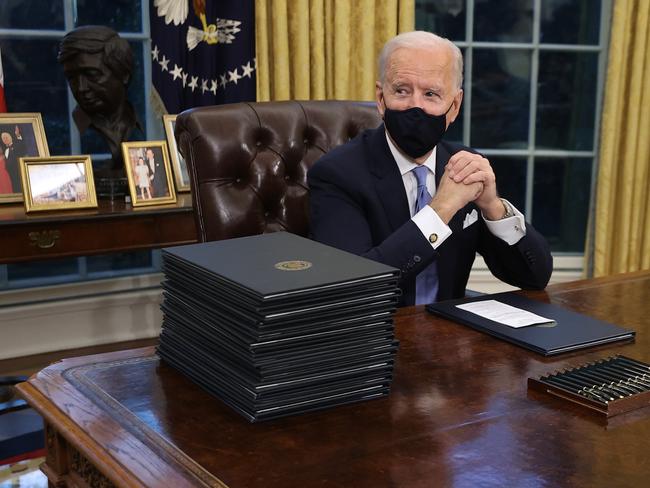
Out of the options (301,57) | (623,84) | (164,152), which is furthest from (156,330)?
(623,84)

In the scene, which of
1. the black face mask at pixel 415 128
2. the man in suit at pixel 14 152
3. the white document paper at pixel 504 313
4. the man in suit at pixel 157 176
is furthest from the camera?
the man in suit at pixel 157 176

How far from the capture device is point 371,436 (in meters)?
1.07

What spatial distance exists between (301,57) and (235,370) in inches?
103

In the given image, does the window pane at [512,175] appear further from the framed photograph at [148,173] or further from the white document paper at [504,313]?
the white document paper at [504,313]

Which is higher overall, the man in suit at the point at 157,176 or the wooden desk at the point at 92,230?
the man in suit at the point at 157,176

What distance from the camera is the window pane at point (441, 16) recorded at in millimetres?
4105

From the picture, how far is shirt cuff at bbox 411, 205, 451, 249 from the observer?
194 cm

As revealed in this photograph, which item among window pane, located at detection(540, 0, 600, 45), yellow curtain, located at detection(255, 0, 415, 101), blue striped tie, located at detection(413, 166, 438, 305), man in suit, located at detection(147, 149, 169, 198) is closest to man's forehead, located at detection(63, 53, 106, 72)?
man in suit, located at detection(147, 149, 169, 198)

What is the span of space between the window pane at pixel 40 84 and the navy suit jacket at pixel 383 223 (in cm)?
177

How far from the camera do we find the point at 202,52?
11.5ft

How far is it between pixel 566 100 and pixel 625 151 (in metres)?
0.47

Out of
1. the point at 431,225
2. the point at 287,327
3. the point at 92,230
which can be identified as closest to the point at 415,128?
the point at 431,225

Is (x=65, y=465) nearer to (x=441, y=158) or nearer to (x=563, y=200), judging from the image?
(x=441, y=158)

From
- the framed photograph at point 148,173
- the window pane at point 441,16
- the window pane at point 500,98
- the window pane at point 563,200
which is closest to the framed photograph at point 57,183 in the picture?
the framed photograph at point 148,173
